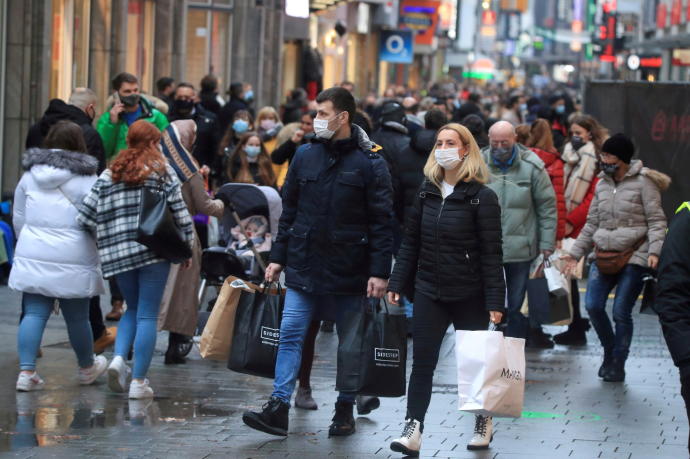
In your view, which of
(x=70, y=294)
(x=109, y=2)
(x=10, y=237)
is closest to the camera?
(x=70, y=294)

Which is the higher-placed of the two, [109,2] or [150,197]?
[109,2]

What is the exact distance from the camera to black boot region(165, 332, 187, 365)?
10.8m

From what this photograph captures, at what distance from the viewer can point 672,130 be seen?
15461 millimetres

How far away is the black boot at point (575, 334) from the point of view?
13094mm

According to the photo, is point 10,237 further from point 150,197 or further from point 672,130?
point 672,130

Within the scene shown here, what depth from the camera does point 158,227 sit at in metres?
9.12

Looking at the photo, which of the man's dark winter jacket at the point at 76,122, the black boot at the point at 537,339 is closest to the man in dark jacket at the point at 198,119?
the man's dark winter jacket at the point at 76,122

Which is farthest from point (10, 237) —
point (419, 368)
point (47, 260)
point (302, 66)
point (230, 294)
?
point (302, 66)

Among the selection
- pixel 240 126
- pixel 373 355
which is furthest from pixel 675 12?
pixel 373 355

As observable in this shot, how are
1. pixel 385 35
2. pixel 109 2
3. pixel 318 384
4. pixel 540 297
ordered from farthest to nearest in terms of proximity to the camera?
1. pixel 385 35
2. pixel 109 2
3. pixel 540 297
4. pixel 318 384

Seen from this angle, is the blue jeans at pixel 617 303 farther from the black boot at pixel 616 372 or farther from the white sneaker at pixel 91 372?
the white sneaker at pixel 91 372

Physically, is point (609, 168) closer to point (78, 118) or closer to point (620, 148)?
point (620, 148)

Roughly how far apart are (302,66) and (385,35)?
14.3 meters

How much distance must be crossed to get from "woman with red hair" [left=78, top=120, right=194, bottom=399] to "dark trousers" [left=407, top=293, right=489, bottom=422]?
76.2 inches
